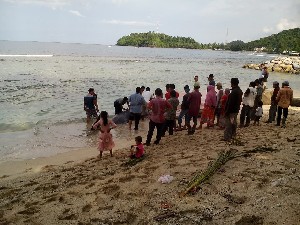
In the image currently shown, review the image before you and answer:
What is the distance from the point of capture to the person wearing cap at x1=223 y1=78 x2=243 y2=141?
8.82 m

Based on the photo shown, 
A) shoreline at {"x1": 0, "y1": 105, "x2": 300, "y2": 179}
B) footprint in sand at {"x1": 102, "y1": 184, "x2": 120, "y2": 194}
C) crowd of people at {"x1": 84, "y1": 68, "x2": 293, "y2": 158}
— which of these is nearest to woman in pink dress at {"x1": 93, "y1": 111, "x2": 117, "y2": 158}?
crowd of people at {"x1": 84, "y1": 68, "x2": 293, "y2": 158}

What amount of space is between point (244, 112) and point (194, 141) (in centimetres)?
313

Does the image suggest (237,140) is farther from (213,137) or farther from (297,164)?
(297,164)

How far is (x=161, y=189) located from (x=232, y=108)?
4.20m

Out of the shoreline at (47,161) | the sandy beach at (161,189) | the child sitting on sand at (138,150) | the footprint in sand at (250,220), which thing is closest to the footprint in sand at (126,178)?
the sandy beach at (161,189)

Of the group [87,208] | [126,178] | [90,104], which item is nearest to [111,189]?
[126,178]

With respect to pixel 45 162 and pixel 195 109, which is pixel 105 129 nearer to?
pixel 45 162

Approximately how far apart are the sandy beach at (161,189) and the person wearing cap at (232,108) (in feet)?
1.44

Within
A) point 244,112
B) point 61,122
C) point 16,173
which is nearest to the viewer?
point 16,173

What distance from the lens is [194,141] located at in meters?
9.90

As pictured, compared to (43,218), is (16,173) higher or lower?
lower

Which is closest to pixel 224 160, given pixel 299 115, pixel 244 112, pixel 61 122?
pixel 244 112

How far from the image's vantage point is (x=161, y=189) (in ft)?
19.0

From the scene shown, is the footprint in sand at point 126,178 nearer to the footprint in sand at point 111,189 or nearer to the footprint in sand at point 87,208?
the footprint in sand at point 111,189
